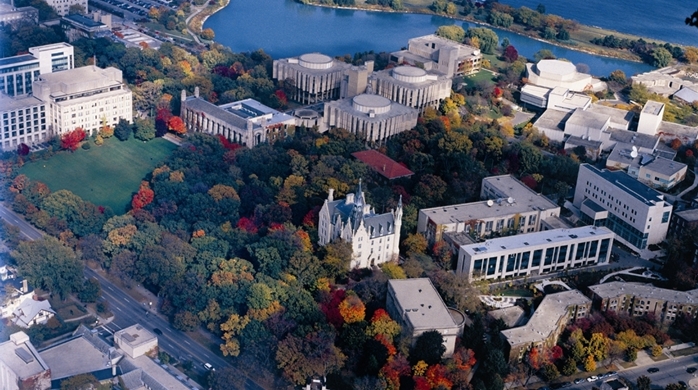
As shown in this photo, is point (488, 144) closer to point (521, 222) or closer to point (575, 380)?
point (521, 222)

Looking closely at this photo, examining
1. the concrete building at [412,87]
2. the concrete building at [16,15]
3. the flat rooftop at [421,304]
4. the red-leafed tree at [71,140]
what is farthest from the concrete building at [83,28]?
the flat rooftop at [421,304]

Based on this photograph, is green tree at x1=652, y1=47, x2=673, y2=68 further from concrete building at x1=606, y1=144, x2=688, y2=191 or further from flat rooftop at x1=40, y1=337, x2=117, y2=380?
flat rooftop at x1=40, y1=337, x2=117, y2=380

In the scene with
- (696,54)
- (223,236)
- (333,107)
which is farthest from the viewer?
(696,54)

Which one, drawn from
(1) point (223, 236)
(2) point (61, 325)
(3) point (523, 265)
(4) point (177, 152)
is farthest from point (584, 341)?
(4) point (177, 152)

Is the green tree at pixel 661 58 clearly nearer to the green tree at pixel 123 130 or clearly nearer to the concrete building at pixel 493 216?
the concrete building at pixel 493 216

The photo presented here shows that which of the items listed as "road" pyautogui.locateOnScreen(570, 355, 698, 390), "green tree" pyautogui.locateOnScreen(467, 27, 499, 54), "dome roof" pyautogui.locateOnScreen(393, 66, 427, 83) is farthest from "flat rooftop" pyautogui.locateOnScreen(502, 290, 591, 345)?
"green tree" pyautogui.locateOnScreen(467, 27, 499, 54)

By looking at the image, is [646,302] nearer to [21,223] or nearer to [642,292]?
[642,292]

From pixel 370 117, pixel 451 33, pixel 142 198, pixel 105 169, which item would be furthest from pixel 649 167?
pixel 105 169

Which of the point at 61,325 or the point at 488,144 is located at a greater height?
the point at 488,144
